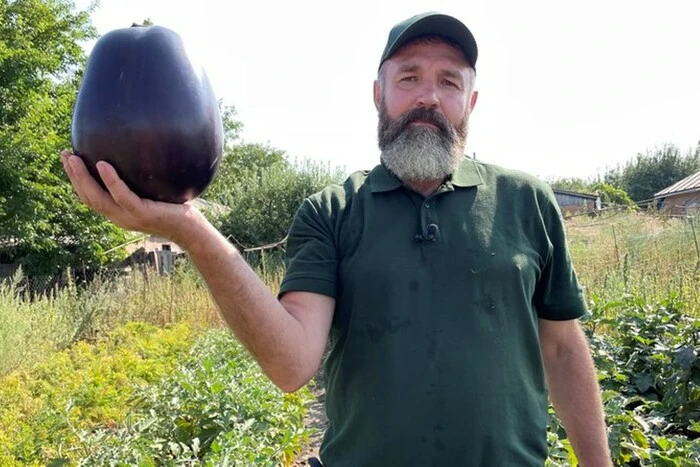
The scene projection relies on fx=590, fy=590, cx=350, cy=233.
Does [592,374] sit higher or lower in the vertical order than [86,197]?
lower


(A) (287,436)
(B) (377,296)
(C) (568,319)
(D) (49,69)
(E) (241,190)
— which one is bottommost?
(A) (287,436)

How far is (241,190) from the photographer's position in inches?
622

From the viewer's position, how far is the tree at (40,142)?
469 inches

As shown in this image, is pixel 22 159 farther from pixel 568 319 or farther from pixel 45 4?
pixel 568 319

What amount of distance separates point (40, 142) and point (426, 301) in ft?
41.1

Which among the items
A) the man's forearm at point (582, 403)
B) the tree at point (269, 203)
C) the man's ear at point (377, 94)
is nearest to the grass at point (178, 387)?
the man's forearm at point (582, 403)

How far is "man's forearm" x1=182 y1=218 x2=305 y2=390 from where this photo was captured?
1134mm

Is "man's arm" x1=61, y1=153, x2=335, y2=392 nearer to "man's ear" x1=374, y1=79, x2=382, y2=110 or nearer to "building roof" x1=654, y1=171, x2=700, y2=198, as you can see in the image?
"man's ear" x1=374, y1=79, x2=382, y2=110

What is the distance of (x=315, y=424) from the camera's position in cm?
538

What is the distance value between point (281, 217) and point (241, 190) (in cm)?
142

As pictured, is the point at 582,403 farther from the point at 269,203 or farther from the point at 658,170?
the point at 658,170

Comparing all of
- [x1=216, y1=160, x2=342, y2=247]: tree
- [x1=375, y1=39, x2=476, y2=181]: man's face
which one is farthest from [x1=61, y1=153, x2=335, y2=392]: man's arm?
[x1=216, y1=160, x2=342, y2=247]: tree

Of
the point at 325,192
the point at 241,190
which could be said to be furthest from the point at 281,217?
the point at 325,192

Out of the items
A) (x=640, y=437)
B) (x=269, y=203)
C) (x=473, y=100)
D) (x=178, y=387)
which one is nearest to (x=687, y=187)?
(x=269, y=203)
